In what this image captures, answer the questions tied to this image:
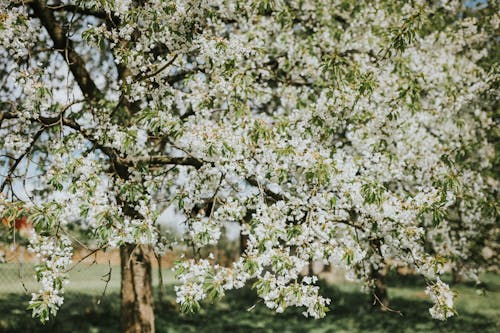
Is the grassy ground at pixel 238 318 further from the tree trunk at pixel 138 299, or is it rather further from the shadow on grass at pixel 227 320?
the tree trunk at pixel 138 299

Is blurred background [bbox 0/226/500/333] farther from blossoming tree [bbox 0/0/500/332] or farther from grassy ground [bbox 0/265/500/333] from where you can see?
blossoming tree [bbox 0/0/500/332]

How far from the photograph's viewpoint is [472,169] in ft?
30.8

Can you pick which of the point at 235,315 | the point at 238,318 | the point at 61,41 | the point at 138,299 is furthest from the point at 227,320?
the point at 61,41

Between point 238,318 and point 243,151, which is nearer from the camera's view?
point 243,151

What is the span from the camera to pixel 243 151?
528 cm

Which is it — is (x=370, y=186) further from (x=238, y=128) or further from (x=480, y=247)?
(x=480, y=247)

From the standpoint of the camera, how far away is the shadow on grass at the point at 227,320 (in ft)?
39.1

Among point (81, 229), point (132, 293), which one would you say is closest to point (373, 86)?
point (132, 293)

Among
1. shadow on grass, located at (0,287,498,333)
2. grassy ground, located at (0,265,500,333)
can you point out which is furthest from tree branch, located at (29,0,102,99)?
grassy ground, located at (0,265,500,333)

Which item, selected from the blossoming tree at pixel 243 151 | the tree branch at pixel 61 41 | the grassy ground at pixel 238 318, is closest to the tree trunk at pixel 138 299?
the blossoming tree at pixel 243 151

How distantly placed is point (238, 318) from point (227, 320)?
488 millimetres

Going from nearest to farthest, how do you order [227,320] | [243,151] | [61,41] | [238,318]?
[243,151] → [61,41] → [227,320] → [238,318]

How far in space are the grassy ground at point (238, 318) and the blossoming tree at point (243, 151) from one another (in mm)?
4513

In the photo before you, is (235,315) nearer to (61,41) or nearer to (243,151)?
(61,41)
